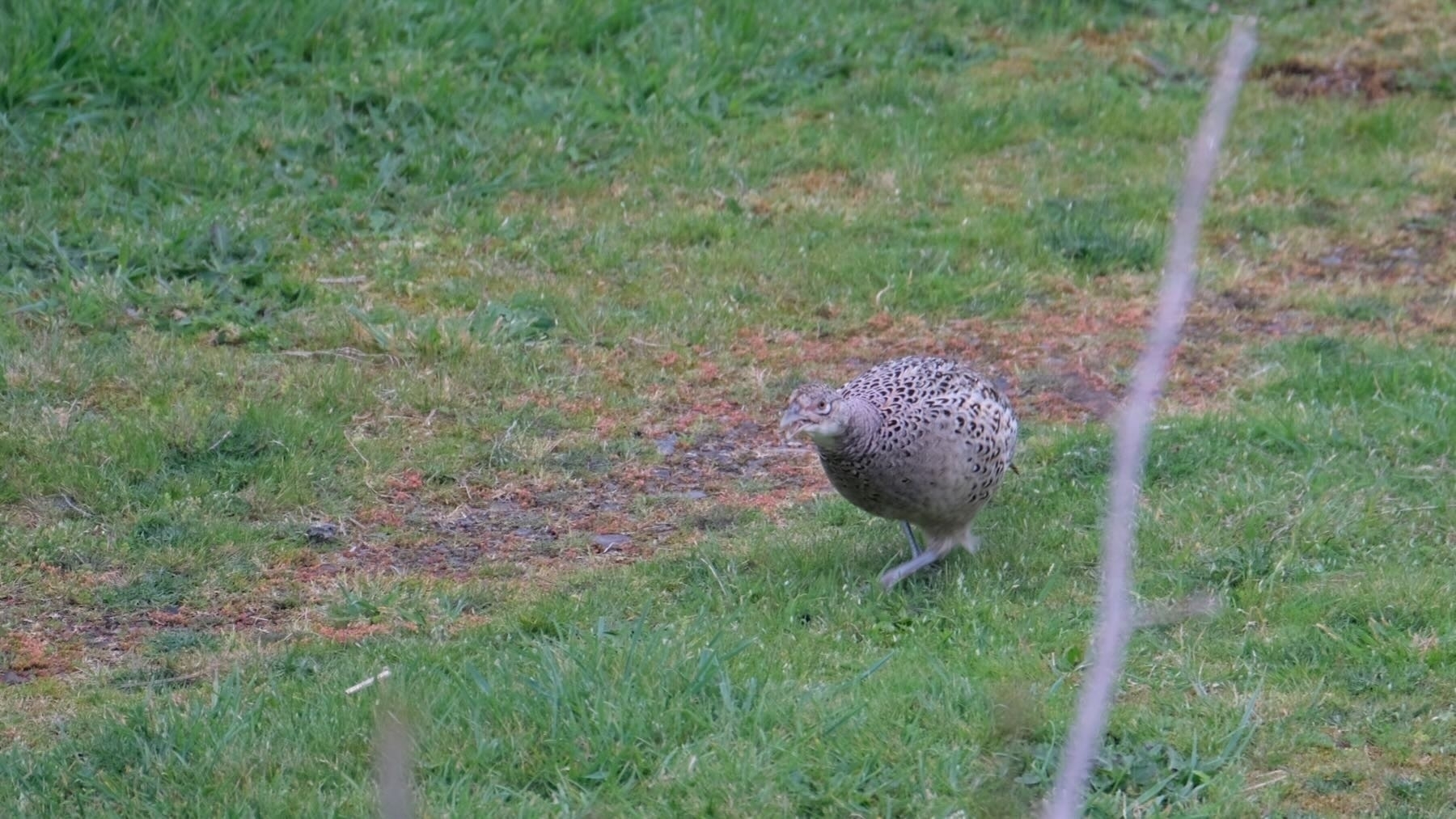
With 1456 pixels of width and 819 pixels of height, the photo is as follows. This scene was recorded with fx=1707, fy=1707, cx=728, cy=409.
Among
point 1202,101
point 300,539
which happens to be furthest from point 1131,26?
point 300,539

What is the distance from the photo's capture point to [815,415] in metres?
5.59

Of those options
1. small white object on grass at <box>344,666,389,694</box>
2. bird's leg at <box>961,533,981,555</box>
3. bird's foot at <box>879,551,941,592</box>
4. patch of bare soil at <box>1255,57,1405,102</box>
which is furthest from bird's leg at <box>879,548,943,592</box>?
patch of bare soil at <box>1255,57,1405,102</box>

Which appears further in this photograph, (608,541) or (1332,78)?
(1332,78)

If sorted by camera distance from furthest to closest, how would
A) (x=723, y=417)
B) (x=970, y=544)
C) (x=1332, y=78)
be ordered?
(x=1332, y=78)
(x=723, y=417)
(x=970, y=544)

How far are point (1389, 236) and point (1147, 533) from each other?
15.9ft

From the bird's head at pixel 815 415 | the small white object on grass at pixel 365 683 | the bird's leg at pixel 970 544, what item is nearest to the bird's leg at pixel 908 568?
the bird's leg at pixel 970 544

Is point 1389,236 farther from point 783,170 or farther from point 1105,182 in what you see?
point 783,170

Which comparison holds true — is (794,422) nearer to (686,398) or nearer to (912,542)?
(912,542)

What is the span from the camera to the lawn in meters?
4.69

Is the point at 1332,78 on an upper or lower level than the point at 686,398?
upper

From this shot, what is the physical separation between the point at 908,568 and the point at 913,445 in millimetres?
506

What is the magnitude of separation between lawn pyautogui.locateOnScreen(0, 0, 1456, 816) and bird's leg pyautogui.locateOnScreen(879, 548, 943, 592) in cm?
14

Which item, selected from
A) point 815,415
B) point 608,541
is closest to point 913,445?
point 815,415

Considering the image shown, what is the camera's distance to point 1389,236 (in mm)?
10203
